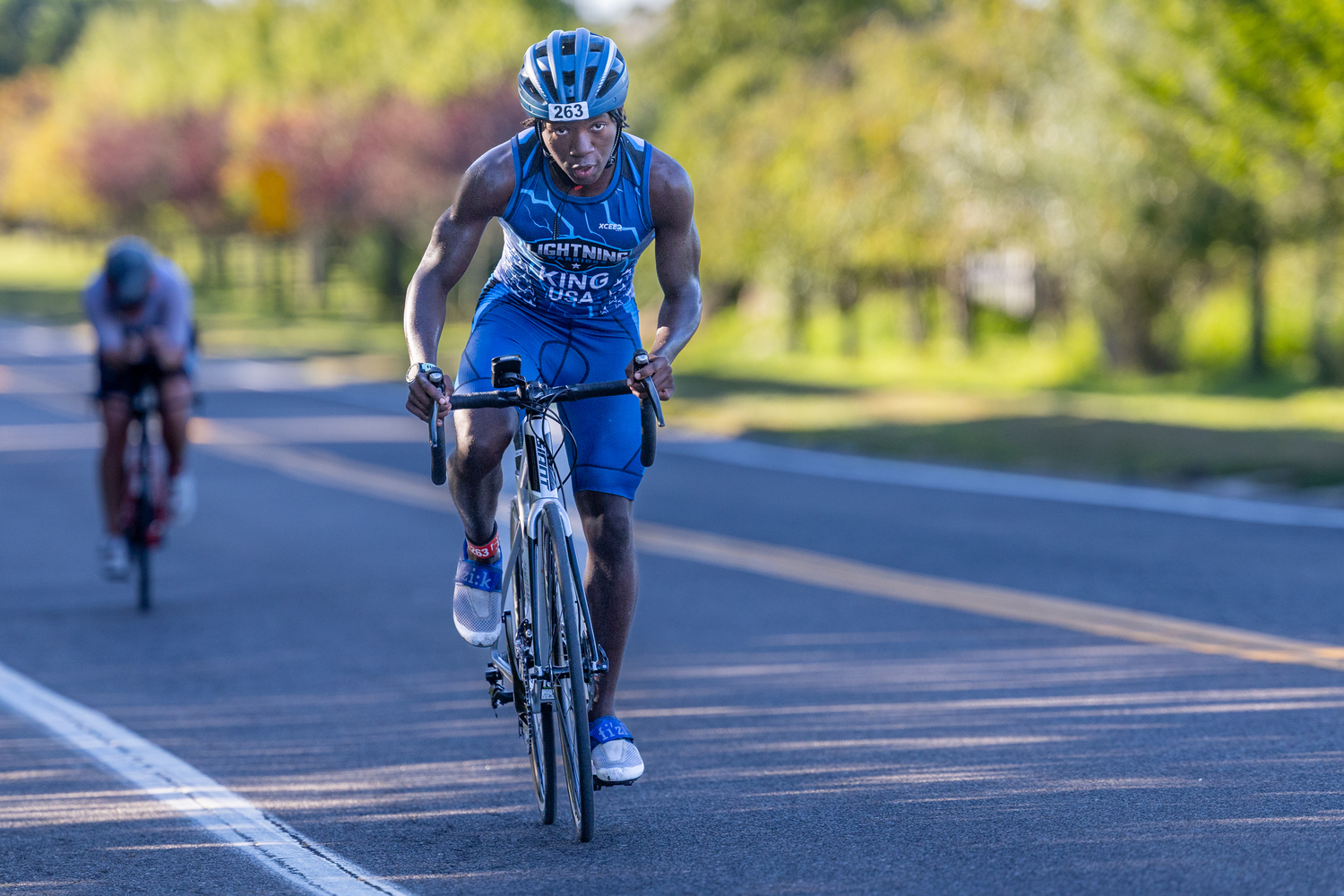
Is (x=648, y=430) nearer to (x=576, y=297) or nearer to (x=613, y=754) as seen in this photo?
(x=576, y=297)

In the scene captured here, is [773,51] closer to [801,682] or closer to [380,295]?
[380,295]

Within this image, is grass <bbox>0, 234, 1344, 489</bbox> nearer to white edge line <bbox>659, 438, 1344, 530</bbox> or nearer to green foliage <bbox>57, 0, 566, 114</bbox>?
white edge line <bbox>659, 438, 1344, 530</bbox>

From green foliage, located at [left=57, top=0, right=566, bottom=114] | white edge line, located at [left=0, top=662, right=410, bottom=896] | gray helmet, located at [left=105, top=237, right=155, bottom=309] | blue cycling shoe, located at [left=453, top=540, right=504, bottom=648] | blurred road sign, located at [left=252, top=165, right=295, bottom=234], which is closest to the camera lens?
white edge line, located at [left=0, top=662, right=410, bottom=896]

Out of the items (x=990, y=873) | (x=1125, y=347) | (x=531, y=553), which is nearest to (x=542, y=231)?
(x=531, y=553)

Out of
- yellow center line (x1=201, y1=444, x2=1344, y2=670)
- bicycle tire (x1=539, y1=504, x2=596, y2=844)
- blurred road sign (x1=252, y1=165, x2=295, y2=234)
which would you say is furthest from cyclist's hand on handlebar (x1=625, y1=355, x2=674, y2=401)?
blurred road sign (x1=252, y1=165, x2=295, y2=234)

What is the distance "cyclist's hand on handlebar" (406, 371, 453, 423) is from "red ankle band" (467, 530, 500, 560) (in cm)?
68

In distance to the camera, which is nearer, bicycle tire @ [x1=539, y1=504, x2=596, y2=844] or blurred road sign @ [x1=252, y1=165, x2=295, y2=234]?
bicycle tire @ [x1=539, y1=504, x2=596, y2=844]

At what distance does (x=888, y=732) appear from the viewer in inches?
242

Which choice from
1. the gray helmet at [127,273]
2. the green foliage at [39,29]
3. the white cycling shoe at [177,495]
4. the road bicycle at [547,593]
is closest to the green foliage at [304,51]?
the white cycling shoe at [177,495]

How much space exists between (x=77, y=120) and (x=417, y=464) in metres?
58.6

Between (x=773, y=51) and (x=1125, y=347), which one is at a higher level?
(x=773, y=51)

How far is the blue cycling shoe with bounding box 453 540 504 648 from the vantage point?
5.30 meters

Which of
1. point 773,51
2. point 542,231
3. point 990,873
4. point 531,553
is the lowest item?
point 990,873

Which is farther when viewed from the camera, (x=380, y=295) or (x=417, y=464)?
(x=380, y=295)
